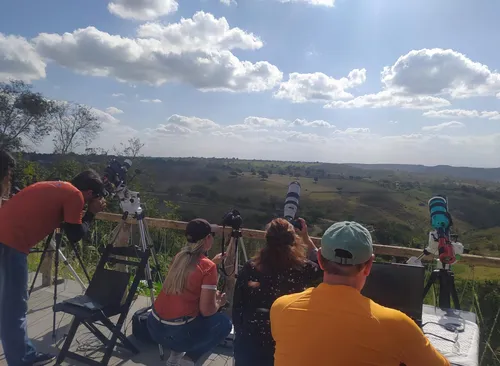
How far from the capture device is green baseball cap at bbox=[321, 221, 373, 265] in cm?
163

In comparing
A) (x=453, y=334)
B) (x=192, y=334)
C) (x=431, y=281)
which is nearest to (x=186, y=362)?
(x=192, y=334)

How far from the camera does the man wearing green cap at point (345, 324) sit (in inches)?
55.7

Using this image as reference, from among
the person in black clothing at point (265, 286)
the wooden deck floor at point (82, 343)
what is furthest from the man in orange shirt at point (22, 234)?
the person in black clothing at point (265, 286)

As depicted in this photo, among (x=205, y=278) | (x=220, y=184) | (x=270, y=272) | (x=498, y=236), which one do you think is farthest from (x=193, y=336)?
(x=220, y=184)

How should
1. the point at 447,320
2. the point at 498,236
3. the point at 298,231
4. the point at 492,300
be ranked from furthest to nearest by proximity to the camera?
1. the point at 498,236
2. the point at 492,300
3. the point at 298,231
4. the point at 447,320

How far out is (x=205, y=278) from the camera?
281 centimetres

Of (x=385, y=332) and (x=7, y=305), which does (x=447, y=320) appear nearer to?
(x=385, y=332)

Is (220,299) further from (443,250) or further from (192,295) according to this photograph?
(443,250)

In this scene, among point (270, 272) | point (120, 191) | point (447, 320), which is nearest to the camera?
point (270, 272)

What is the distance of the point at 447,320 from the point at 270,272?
53.4 inches

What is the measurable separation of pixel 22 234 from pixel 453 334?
3.07 meters

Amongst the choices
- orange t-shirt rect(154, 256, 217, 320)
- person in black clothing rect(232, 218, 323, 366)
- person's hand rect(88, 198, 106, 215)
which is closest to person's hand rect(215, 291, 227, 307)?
orange t-shirt rect(154, 256, 217, 320)

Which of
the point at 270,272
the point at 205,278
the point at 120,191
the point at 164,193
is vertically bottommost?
the point at 164,193

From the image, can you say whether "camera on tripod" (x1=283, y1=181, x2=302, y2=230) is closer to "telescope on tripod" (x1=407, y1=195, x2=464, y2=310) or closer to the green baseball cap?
"telescope on tripod" (x1=407, y1=195, x2=464, y2=310)
